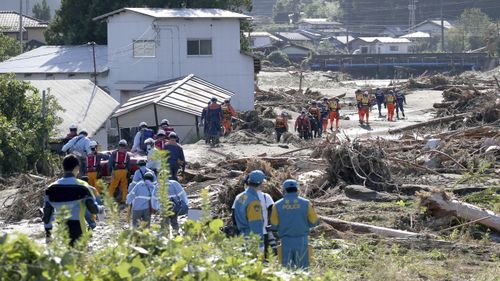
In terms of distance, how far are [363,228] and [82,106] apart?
691 inches

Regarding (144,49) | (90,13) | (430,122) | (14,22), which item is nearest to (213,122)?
(430,122)

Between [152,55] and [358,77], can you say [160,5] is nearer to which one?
[152,55]

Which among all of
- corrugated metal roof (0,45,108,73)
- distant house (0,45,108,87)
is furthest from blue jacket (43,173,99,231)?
corrugated metal roof (0,45,108,73)

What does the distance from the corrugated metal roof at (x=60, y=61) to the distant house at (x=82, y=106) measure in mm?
9235

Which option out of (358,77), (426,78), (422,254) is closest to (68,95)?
(422,254)

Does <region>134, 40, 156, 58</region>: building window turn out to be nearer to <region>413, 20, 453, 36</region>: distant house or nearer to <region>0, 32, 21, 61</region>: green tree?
<region>0, 32, 21, 61</region>: green tree

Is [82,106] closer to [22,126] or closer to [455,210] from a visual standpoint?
[22,126]

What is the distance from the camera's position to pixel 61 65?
145 ft

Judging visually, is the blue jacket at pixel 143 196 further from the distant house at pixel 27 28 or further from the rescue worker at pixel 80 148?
the distant house at pixel 27 28

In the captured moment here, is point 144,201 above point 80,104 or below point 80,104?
below

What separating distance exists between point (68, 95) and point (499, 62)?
5609cm

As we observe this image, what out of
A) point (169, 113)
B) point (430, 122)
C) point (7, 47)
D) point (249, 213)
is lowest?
point (430, 122)

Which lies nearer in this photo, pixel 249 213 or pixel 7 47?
pixel 249 213

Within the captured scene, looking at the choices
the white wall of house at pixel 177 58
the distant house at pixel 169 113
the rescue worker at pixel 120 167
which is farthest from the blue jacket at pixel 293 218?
the white wall of house at pixel 177 58
